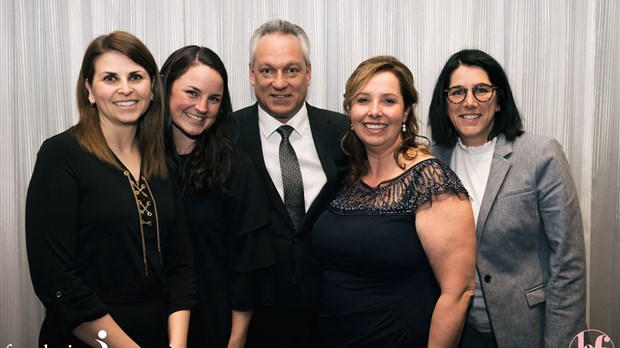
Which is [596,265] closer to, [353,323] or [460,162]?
[460,162]

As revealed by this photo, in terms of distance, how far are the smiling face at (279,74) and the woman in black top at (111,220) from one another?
1.67ft

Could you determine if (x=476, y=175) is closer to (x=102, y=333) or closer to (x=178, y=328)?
(x=178, y=328)

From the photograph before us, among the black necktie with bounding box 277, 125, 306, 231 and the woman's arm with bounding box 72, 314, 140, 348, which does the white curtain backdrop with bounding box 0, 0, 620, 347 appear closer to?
the black necktie with bounding box 277, 125, 306, 231

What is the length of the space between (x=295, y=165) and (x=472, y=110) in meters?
0.68

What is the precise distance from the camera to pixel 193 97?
1.93 meters

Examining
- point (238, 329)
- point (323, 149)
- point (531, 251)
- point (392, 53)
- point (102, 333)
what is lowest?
point (238, 329)

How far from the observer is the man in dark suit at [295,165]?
208cm

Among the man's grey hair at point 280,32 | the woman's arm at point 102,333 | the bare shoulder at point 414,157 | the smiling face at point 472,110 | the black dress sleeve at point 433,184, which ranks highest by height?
the man's grey hair at point 280,32

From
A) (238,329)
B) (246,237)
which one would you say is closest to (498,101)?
(246,237)

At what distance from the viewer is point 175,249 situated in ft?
5.94

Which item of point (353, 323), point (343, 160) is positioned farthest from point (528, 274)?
point (343, 160)

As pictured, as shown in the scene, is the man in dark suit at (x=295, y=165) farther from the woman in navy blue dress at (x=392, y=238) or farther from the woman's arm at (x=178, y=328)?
the woman's arm at (x=178, y=328)

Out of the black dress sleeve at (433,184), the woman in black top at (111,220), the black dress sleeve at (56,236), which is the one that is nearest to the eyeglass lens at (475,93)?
the black dress sleeve at (433,184)

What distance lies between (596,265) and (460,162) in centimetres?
111
